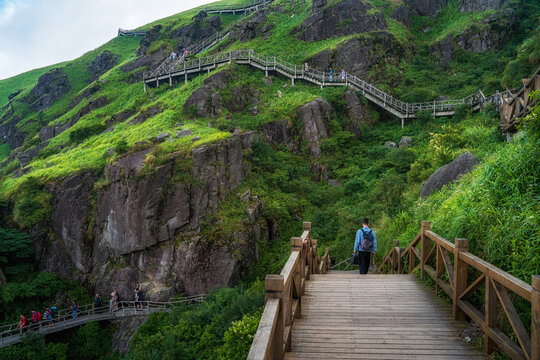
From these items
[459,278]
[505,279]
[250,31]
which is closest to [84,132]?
[250,31]

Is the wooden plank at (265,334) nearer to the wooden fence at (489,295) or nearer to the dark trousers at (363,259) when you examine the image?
the wooden fence at (489,295)

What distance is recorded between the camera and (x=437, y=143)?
14594mm

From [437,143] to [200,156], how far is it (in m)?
12.3

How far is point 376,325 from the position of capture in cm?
466

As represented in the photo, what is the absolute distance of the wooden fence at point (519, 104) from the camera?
9258 millimetres

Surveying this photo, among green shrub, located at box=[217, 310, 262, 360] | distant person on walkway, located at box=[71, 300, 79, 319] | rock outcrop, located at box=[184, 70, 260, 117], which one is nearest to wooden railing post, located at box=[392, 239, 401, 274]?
green shrub, located at box=[217, 310, 262, 360]

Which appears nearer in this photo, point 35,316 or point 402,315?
point 402,315

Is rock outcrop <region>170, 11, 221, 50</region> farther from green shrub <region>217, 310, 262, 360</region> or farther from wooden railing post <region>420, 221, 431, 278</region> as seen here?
wooden railing post <region>420, 221, 431, 278</region>

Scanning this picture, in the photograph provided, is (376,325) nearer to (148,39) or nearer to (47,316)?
(47,316)

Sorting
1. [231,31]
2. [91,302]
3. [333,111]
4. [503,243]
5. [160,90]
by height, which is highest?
[231,31]

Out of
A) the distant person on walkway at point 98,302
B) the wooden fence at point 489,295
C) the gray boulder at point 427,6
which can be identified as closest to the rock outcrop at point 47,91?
the distant person on walkway at point 98,302

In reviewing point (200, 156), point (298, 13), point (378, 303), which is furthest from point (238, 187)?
point (298, 13)

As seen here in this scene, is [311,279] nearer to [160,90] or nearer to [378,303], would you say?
[378,303]

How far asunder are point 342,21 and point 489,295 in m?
35.6
